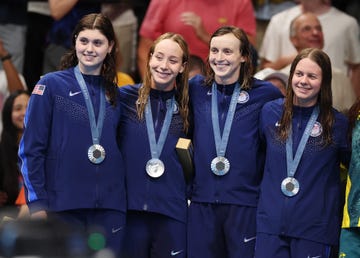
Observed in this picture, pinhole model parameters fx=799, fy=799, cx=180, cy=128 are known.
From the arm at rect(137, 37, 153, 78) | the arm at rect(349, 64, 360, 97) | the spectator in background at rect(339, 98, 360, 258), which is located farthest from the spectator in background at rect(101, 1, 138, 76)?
the spectator in background at rect(339, 98, 360, 258)

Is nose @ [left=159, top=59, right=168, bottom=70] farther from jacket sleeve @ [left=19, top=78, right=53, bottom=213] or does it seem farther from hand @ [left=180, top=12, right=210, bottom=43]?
hand @ [left=180, top=12, right=210, bottom=43]

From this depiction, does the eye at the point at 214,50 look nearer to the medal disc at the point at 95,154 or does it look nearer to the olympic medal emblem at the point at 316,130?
the olympic medal emblem at the point at 316,130

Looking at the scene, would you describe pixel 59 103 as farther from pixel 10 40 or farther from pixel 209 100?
pixel 10 40

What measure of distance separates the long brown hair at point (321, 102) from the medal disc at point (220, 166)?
1.15ft

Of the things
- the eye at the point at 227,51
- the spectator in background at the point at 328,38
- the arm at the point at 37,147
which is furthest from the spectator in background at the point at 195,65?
the arm at the point at 37,147

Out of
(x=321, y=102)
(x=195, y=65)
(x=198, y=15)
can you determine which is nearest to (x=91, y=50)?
(x=321, y=102)

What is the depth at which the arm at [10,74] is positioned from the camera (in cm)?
724

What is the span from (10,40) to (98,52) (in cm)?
340

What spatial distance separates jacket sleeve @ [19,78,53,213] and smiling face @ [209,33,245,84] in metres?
1.02

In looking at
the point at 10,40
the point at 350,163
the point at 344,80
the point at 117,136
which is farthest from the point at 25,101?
the point at 350,163

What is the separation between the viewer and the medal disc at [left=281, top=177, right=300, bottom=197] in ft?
14.9

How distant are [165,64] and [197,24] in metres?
2.22

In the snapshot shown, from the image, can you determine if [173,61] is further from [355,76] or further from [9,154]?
[355,76]

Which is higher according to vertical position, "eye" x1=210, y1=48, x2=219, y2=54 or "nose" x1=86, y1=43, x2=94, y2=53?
"eye" x1=210, y1=48, x2=219, y2=54
